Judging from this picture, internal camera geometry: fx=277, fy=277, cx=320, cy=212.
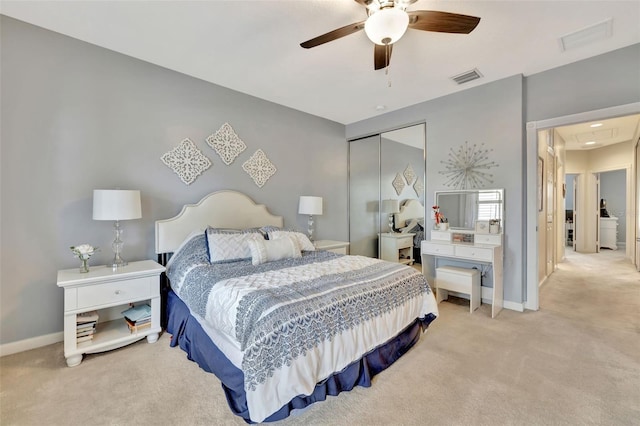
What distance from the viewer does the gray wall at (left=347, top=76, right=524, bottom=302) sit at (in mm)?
3307

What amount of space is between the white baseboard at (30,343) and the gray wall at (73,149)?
0.05 m

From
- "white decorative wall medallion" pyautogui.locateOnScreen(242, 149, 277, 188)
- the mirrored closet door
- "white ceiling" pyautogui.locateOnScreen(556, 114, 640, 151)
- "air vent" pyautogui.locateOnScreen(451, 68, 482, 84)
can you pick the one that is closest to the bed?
"white decorative wall medallion" pyautogui.locateOnScreen(242, 149, 277, 188)

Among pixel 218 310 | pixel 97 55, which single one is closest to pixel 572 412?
pixel 218 310

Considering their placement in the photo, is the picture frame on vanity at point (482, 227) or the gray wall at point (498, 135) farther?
the picture frame on vanity at point (482, 227)

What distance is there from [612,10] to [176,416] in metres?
4.25

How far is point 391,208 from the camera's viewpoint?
15.4ft

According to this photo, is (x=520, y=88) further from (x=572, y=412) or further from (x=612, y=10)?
(x=572, y=412)

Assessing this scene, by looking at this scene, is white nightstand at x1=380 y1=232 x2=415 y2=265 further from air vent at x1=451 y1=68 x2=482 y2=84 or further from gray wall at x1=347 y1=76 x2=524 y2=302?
air vent at x1=451 y1=68 x2=482 y2=84

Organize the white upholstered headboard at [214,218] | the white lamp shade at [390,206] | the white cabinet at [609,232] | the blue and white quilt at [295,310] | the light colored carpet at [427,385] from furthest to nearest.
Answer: the white cabinet at [609,232]
the white lamp shade at [390,206]
the white upholstered headboard at [214,218]
the light colored carpet at [427,385]
the blue and white quilt at [295,310]

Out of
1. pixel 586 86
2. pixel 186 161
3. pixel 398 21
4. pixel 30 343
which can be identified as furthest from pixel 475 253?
pixel 30 343

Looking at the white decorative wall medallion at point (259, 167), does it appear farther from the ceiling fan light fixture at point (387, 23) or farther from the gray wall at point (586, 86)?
the gray wall at point (586, 86)

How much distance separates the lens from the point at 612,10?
218cm

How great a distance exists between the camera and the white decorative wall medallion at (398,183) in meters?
4.52

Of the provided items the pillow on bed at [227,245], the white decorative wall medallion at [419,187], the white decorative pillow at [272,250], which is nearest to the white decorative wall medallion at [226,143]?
the pillow on bed at [227,245]
